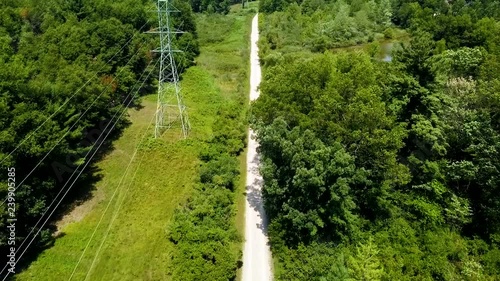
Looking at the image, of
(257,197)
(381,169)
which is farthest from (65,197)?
(381,169)

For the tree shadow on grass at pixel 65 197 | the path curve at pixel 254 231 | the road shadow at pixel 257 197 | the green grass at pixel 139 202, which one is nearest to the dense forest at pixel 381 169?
the path curve at pixel 254 231

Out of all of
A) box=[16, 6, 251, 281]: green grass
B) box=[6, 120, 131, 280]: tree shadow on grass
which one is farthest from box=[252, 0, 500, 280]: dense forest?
box=[6, 120, 131, 280]: tree shadow on grass

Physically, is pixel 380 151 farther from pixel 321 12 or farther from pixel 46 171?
pixel 321 12

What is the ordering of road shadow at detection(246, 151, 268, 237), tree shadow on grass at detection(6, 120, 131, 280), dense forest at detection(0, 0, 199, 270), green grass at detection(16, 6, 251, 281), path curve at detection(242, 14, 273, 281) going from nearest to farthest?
green grass at detection(16, 6, 251, 281) → path curve at detection(242, 14, 273, 281) → tree shadow on grass at detection(6, 120, 131, 280) → dense forest at detection(0, 0, 199, 270) → road shadow at detection(246, 151, 268, 237)

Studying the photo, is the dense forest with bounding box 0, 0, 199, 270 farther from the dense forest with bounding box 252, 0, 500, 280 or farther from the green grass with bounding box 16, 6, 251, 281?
the dense forest with bounding box 252, 0, 500, 280

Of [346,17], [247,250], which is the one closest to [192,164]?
[247,250]

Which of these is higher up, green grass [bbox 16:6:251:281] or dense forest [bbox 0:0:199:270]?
dense forest [bbox 0:0:199:270]

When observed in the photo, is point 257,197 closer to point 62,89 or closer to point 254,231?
point 254,231
